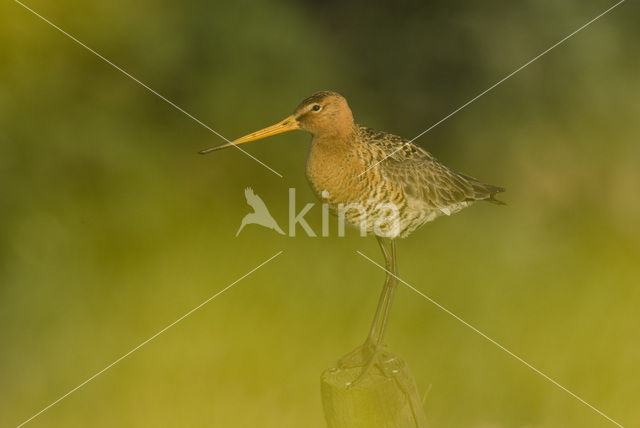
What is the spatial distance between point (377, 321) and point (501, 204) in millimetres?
741

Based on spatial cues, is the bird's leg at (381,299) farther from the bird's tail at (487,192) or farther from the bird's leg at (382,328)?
the bird's tail at (487,192)

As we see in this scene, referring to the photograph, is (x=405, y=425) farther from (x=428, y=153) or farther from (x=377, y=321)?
(x=428, y=153)

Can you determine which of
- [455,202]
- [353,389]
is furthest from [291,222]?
[353,389]

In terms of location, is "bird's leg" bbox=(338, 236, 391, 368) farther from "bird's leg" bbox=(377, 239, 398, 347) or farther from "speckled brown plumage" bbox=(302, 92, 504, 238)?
"speckled brown plumage" bbox=(302, 92, 504, 238)

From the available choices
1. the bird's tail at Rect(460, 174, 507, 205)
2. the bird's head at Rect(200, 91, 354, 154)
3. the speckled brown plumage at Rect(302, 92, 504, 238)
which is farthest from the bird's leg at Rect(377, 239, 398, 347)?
the bird's head at Rect(200, 91, 354, 154)

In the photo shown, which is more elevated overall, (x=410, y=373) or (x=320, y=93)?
(x=320, y=93)

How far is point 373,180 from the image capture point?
10.6 feet

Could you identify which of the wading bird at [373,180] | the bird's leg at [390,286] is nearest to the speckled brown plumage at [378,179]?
the wading bird at [373,180]

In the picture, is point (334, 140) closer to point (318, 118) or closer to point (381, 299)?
point (318, 118)

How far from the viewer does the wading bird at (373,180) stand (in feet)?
9.96

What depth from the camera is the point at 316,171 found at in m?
3.11

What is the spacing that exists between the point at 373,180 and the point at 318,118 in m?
0.38

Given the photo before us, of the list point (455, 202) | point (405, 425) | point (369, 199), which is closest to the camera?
point (405, 425)

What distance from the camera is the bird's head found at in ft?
9.75
